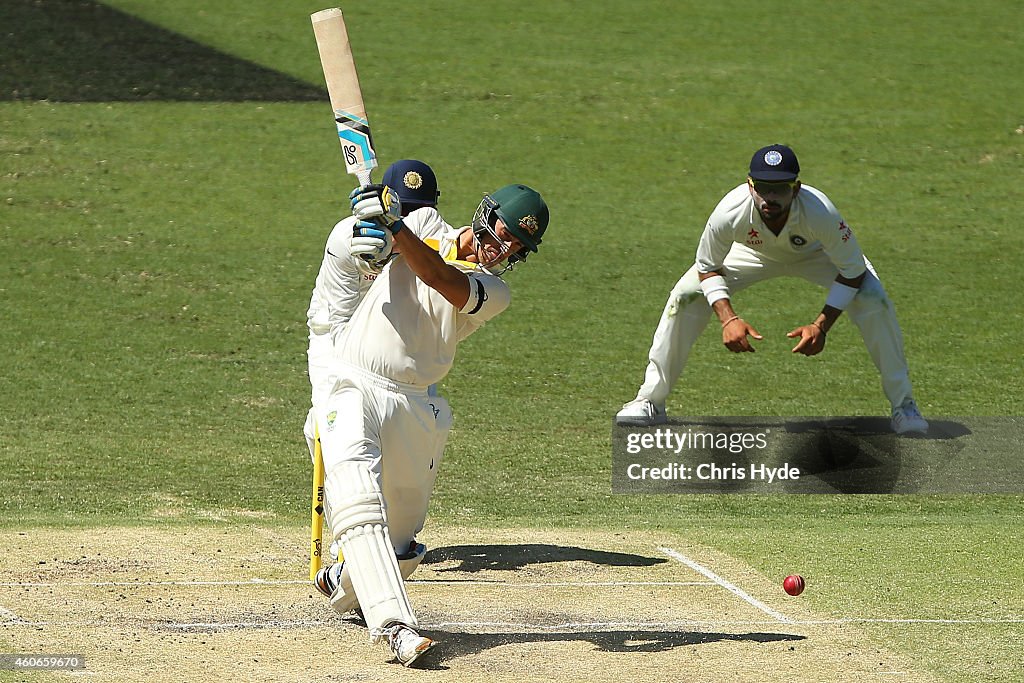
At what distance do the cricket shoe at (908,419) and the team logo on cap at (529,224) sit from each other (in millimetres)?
5210

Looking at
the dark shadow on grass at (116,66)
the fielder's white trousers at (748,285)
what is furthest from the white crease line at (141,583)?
the dark shadow on grass at (116,66)

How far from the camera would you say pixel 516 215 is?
18.1ft

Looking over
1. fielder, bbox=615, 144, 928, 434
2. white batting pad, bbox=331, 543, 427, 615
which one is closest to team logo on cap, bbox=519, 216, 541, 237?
white batting pad, bbox=331, 543, 427, 615

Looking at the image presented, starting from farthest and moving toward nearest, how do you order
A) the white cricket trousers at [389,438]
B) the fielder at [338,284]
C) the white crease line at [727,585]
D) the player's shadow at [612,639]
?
the fielder at [338,284] < the white crease line at [727,585] < the player's shadow at [612,639] < the white cricket trousers at [389,438]

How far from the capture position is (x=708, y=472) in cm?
941

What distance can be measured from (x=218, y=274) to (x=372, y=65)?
6857 millimetres

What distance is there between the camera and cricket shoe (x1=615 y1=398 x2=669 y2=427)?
399 inches

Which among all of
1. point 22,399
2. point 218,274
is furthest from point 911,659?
point 218,274

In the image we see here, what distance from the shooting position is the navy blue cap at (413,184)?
24.1ft

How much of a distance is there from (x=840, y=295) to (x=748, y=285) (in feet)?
2.75

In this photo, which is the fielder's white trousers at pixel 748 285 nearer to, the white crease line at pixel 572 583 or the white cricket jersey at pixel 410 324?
the white crease line at pixel 572 583

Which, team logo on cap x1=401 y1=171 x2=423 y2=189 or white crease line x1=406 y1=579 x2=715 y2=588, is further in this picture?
team logo on cap x1=401 y1=171 x2=423 y2=189

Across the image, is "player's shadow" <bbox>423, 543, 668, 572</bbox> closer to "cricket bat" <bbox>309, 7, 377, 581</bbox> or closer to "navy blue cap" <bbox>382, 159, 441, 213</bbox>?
"cricket bat" <bbox>309, 7, 377, 581</bbox>

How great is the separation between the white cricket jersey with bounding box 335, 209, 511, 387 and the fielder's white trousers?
4527mm
